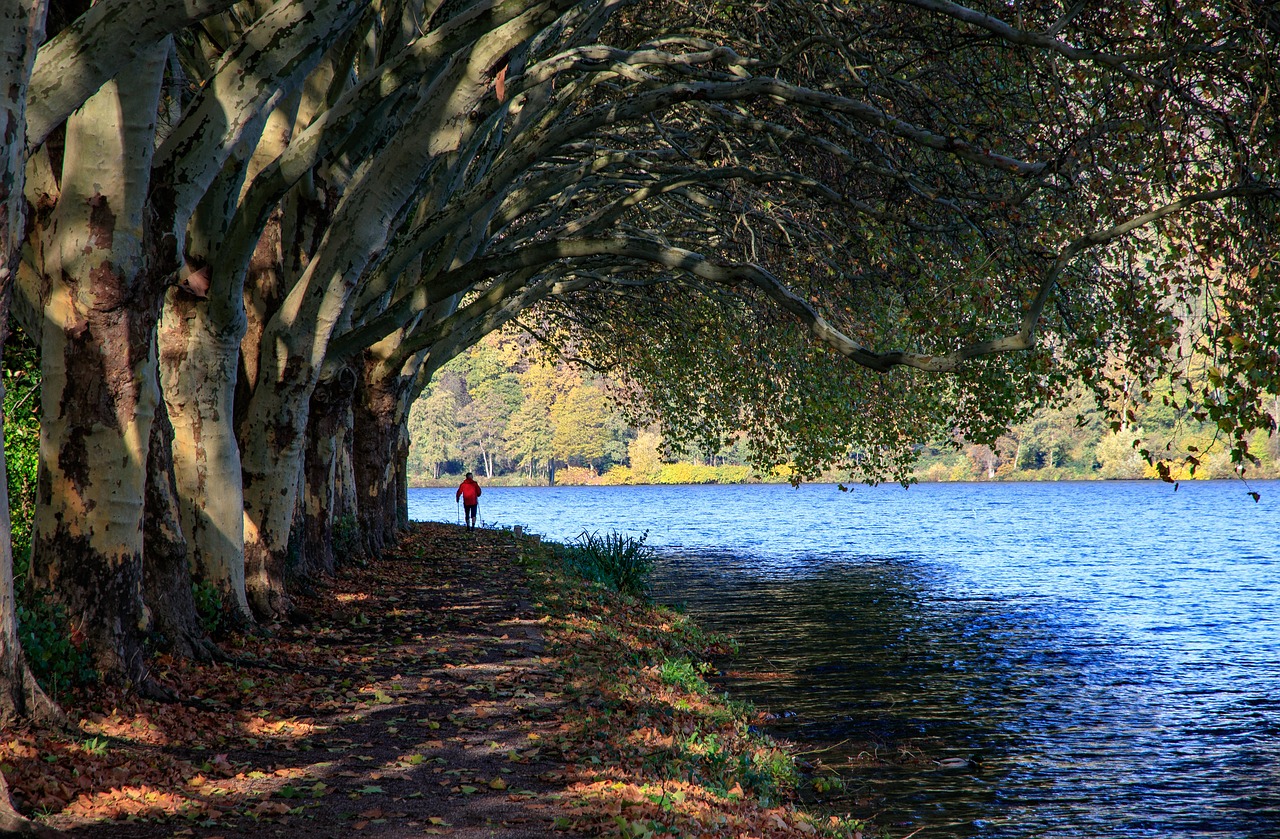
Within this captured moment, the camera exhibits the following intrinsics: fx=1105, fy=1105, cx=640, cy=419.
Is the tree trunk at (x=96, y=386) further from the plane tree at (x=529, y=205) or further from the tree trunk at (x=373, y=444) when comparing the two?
the tree trunk at (x=373, y=444)

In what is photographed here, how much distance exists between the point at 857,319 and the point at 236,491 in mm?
10959

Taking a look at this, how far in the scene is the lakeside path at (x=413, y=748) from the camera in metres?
6.38

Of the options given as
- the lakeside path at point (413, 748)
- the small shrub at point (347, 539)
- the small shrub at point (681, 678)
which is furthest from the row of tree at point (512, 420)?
the lakeside path at point (413, 748)

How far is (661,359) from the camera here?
90.1 feet

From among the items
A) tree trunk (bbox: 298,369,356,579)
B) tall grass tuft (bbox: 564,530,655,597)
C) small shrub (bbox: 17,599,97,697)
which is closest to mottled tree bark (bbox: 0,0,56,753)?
small shrub (bbox: 17,599,97,697)

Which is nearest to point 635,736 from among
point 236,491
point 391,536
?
point 236,491

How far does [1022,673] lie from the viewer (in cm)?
1734

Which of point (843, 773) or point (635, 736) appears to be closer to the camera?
point (635, 736)

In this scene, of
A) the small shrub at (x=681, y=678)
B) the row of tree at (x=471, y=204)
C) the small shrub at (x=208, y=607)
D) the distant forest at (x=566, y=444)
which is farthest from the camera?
the distant forest at (x=566, y=444)

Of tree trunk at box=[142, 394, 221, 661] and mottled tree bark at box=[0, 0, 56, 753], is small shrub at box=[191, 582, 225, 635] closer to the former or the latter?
tree trunk at box=[142, 394, 221, 661]

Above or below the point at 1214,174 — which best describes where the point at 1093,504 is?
below

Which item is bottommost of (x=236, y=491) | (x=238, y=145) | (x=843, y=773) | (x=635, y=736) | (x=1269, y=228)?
(x=843, y=773)

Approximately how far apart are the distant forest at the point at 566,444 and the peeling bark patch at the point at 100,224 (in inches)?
4719

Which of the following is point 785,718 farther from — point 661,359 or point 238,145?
point 661,359
